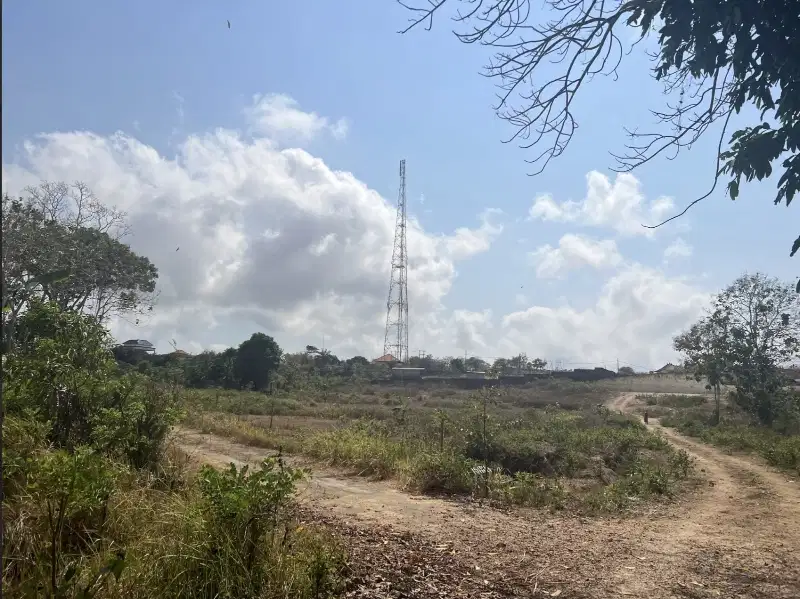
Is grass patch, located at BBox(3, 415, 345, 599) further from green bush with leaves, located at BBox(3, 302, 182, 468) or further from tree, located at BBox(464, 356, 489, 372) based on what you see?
tree, located at BBox(464, 356, 489, 372)

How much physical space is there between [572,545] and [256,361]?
34692mm

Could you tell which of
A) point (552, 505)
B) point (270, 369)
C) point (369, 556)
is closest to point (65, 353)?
point (369, 556)

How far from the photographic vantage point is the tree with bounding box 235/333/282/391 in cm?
3897

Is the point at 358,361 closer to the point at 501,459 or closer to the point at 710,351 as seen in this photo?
the point at 710,351

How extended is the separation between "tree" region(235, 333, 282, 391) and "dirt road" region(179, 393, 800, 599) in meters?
30.1

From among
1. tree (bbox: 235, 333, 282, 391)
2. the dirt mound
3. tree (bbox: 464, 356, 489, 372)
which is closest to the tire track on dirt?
the dirt mound

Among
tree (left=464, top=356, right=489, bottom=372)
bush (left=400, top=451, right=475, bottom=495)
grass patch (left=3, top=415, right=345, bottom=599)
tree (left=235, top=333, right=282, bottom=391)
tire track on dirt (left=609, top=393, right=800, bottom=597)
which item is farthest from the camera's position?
tree (left=464, top=356, right=489, bottom=372)

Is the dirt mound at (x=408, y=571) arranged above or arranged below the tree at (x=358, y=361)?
below

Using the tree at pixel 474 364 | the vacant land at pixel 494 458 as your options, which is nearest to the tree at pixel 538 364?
the tree at pixel 474 364

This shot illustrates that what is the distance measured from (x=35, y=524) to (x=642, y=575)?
4.50 meters

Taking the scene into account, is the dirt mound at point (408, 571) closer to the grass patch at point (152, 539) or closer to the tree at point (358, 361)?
the grass patch at point (152, 539)

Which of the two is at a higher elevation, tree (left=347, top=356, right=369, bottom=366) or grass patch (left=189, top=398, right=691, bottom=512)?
tree (left=347, top=356, right=369, bottom=366)

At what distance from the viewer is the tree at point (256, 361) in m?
39.0

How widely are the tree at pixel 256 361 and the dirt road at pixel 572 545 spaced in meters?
30.1
